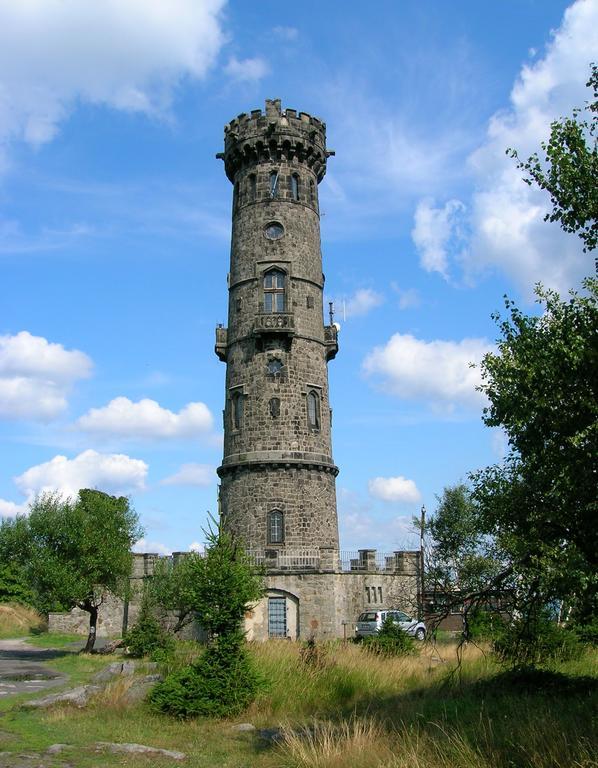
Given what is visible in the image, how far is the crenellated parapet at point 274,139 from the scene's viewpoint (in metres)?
40.1

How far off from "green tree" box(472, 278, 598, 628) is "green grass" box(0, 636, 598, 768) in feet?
7.18

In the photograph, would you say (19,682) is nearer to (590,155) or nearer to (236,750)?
(236,750)

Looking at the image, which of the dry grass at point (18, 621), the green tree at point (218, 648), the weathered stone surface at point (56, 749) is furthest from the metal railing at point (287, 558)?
the dry grass at point (18, 621)

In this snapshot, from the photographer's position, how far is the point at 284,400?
37.7 metres

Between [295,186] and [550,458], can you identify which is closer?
[550,458]

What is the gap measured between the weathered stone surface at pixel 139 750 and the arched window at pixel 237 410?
24715mm

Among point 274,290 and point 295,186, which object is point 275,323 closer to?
point 274,290

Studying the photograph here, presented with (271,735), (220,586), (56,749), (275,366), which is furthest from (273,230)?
(56,749)

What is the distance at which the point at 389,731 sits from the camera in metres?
13.4

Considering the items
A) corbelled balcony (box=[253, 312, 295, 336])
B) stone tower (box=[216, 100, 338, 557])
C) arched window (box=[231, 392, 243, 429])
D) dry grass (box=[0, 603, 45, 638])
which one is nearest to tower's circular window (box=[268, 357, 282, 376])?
stone tower (box=[216, 100, 338, 557])

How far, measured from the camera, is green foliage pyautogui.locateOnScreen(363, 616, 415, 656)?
24594mm

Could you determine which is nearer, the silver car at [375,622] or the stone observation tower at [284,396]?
the silver car at [375,622]

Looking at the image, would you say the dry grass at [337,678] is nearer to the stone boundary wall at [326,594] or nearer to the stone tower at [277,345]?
the stone boundary wall at [326,594]

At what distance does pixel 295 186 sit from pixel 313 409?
38.2 ft
